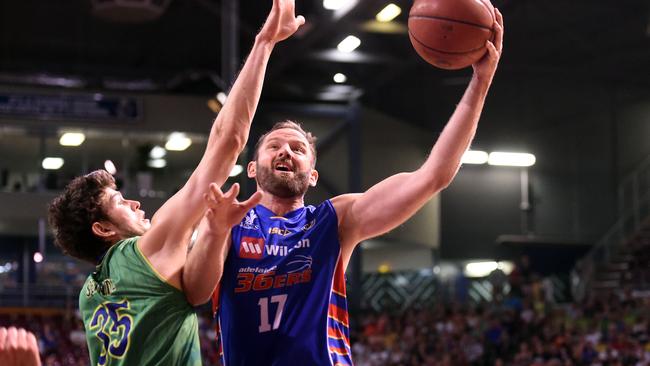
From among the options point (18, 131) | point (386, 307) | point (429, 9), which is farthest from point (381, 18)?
point (429, 9)

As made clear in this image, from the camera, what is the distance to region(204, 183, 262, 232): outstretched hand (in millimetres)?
3621

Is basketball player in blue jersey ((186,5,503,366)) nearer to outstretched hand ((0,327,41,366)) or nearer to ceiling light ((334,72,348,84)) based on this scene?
outstretched hand ((0,327,41,366))

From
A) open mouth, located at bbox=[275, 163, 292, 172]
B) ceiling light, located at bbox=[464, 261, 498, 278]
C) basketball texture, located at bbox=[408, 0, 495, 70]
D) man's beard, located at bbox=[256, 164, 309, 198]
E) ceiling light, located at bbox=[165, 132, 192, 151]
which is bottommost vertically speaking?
man's beard, located at bbox=[256, 164, 309, 198]

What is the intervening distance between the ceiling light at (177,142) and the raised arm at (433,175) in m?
23.3

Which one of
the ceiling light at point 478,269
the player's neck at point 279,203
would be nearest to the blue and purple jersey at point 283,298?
the player's neck at point 279,203

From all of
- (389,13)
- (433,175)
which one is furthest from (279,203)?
(389,13)

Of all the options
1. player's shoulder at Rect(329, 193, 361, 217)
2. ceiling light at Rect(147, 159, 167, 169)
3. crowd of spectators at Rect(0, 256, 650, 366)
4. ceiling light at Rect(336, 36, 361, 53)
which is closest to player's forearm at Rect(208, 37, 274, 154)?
player's shoulder at Rect(329, 193, 361, 217)

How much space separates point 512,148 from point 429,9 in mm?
26530

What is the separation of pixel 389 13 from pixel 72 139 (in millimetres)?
10754

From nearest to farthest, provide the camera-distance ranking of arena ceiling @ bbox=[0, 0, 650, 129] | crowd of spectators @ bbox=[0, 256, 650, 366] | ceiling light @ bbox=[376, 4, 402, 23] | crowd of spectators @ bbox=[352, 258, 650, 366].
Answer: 1. crowd of spectators @ bbox=[352, 258, 650, 366]
2. crowd of spectators @ bbox=[0, 256, 650, 366]
3. ceiling light @ bbox=[376, 4, 402, 23]
4. arena ceiling @ bbox=[0, 0, 650, 129]

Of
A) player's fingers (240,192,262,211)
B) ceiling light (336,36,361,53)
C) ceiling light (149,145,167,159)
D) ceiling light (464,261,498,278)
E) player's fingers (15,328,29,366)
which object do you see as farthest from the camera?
ceiling light (464,261,498,278)

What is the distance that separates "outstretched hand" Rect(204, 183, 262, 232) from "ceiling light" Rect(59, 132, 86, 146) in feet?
78.5

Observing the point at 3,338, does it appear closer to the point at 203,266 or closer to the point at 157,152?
A: the point at 203,266

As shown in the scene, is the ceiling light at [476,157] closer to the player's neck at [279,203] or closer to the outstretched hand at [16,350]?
the player's neck at [279,203]
